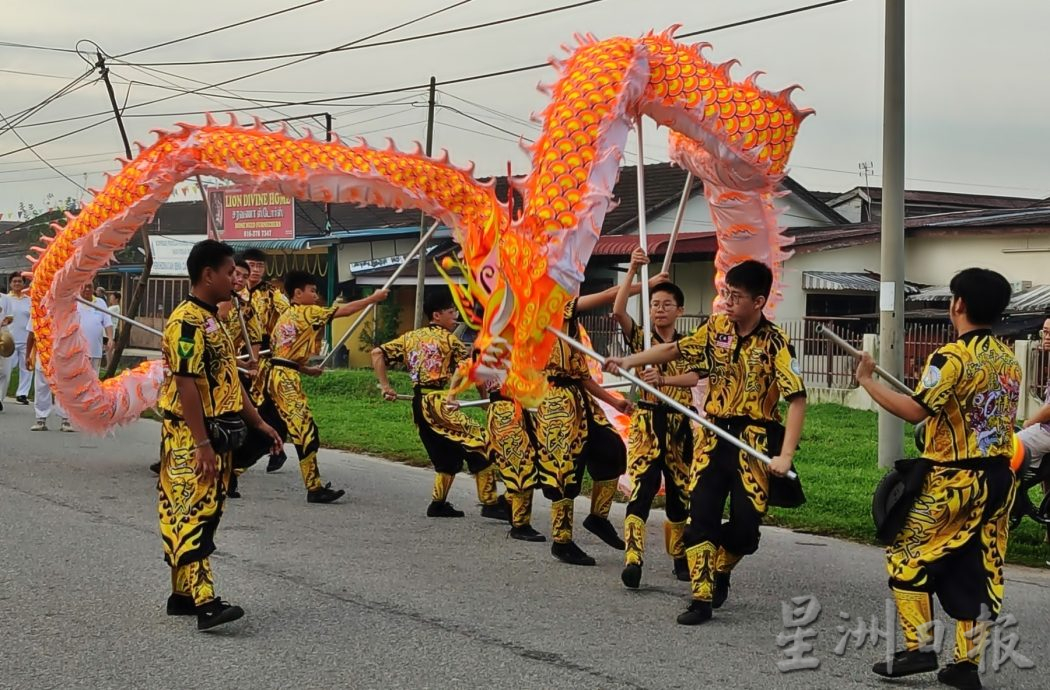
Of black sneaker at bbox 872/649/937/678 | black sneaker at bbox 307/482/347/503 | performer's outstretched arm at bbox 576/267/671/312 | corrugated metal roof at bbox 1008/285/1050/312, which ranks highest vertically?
corrugated metal roof at bbox 1008/285/1050/312

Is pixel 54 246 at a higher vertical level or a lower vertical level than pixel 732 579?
higher

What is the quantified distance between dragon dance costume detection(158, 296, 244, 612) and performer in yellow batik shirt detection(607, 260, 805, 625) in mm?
2064

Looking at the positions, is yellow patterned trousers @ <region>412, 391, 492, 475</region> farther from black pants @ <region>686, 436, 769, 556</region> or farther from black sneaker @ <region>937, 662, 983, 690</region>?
black sneaker @ <region>937, 662, 983, 690</region>

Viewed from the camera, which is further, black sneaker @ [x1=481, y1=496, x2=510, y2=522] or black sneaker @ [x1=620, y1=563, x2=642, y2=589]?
black sneaker @ [x1=481, y1=496, x2=510, y2=522]

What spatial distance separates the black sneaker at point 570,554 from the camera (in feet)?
24.8

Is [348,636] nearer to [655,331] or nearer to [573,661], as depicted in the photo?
[573,661]

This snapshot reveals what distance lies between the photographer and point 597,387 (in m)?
7.63

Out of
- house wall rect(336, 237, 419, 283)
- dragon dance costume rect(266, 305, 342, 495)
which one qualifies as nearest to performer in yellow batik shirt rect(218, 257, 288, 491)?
dragon dance costume rect(266, 305, 342, 495)

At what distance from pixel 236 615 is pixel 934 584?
120 inches

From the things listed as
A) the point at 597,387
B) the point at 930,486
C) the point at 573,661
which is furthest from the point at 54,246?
the point at 930,486

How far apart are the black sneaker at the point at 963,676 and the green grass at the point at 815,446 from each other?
10.1 feet

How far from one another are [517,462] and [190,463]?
290 centimetres

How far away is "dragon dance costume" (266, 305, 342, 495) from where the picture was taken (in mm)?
9797

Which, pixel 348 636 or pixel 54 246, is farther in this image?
pixel 54 246
